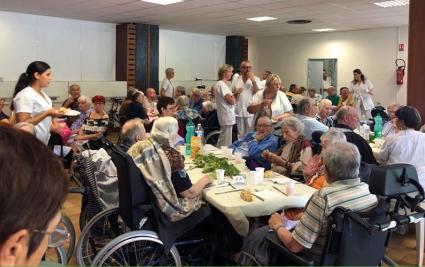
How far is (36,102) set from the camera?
10.9 feet

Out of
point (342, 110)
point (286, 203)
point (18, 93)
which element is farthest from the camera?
point (342, 110)

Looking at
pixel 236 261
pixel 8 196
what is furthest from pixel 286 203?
pixel 8 196

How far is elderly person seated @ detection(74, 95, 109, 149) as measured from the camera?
16.2ft

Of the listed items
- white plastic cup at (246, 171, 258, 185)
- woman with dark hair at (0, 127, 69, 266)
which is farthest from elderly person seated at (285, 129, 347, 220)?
woman with dark hair at (0, 127, 69, 266)

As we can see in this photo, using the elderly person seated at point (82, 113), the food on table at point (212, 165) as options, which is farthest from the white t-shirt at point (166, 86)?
the food on table at point (212, 165)

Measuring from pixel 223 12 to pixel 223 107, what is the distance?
317 cm

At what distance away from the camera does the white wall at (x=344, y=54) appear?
11.7 metres

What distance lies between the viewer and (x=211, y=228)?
2.89 metres

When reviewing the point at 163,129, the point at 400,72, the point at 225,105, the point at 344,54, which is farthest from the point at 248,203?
the point at 344,54

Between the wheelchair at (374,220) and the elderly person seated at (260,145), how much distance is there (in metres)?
1.65

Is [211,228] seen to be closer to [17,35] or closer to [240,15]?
[240,15]

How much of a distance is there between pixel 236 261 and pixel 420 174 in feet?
5.68

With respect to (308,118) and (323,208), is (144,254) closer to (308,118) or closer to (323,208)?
(323,208)

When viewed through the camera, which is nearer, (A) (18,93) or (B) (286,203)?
(B) (286,203)
